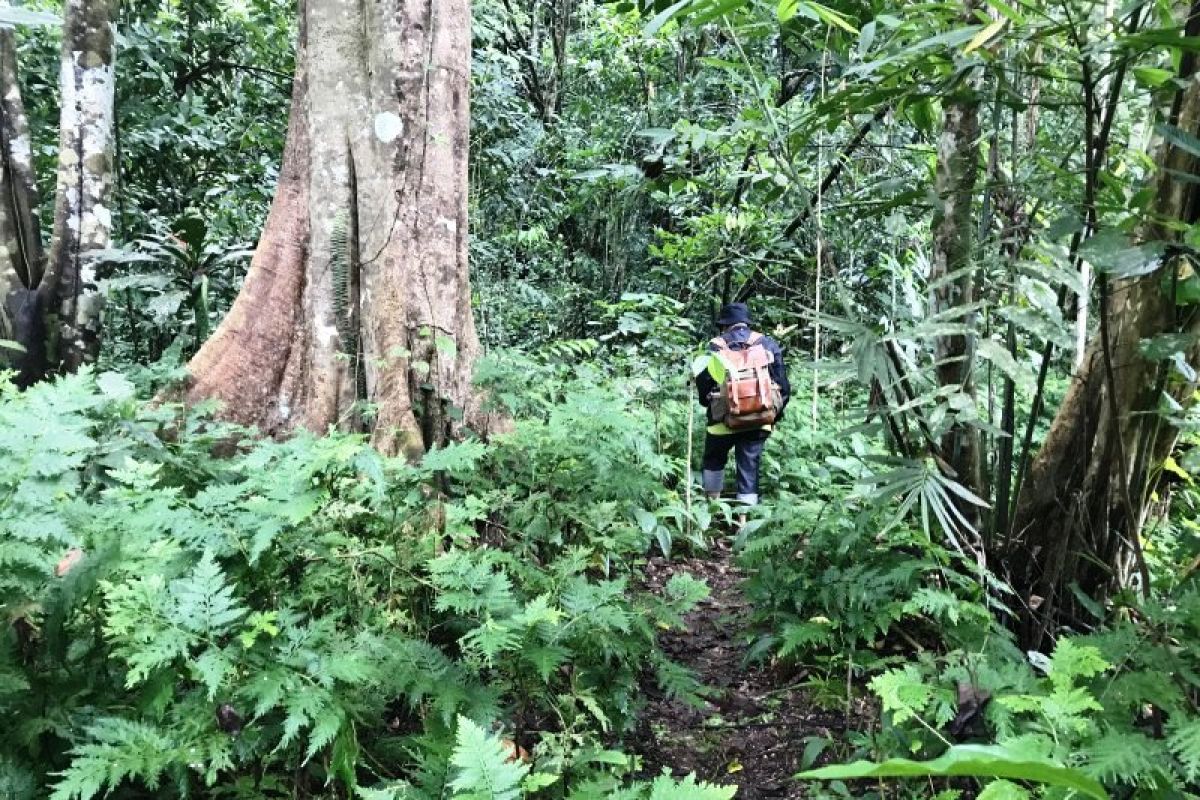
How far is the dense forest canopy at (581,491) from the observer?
1.87 m

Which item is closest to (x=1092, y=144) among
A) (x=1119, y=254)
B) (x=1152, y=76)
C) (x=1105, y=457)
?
(x=1152, y=76)

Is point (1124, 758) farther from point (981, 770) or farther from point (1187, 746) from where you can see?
point (981, 770)

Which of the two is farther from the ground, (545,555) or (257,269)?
(257,269)

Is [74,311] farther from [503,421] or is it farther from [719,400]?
[719,400]

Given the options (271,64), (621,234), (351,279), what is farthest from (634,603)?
(621,234)

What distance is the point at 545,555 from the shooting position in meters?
3.24

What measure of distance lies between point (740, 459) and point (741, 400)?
54cm

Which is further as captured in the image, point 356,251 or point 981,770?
point 356,251

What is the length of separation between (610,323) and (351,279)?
6504 millimetres

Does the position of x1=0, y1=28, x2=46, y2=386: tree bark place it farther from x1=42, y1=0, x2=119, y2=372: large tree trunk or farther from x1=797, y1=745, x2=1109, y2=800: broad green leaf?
x1=797, y1=745, x2=1109, y2=800: broad green leaf

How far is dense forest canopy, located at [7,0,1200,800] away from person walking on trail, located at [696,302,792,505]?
9 centimetres

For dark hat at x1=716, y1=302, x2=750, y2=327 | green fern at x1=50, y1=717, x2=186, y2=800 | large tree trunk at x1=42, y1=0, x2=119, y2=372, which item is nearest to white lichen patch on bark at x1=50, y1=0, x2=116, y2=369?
large tree trunk at x1=42, y1=0, x2=119, y2=372

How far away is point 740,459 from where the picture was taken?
5633 millimetres

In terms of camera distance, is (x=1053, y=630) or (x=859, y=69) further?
(x=1053, y=630)
